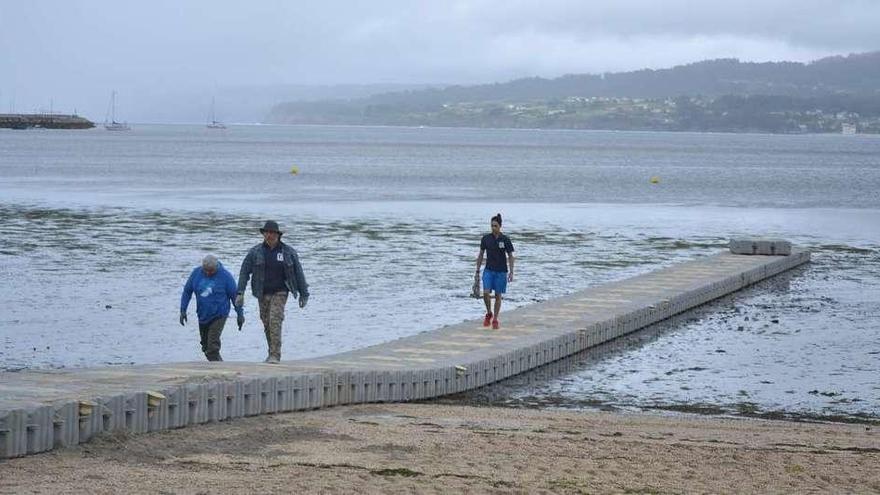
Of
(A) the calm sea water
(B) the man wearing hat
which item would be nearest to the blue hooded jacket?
(B) the man wearing hat

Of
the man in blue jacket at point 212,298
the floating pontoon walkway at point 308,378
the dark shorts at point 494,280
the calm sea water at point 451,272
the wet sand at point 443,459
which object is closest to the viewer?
the wet sand at point 443,459

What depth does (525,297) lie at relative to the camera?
33.6m

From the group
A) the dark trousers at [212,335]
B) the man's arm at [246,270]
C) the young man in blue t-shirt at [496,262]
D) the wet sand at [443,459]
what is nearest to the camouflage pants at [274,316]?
the man's arm at [246,270]

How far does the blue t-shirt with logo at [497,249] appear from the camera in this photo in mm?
23109

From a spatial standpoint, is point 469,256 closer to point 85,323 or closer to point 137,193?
point 85,323

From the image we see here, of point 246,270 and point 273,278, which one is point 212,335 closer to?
point 246,270

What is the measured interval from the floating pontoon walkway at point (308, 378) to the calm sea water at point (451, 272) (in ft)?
1.62

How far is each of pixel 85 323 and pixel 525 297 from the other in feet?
32.8

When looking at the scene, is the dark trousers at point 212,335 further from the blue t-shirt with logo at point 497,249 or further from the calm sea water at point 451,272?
the blue t-shirt with logo at point 497,249

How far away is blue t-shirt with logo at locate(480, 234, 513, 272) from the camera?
23.1 metres

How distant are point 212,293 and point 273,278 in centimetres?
77

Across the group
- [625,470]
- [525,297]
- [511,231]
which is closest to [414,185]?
[511,231]

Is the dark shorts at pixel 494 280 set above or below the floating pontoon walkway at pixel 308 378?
above

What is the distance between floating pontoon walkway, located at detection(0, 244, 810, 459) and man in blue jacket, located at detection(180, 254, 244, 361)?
110cm
